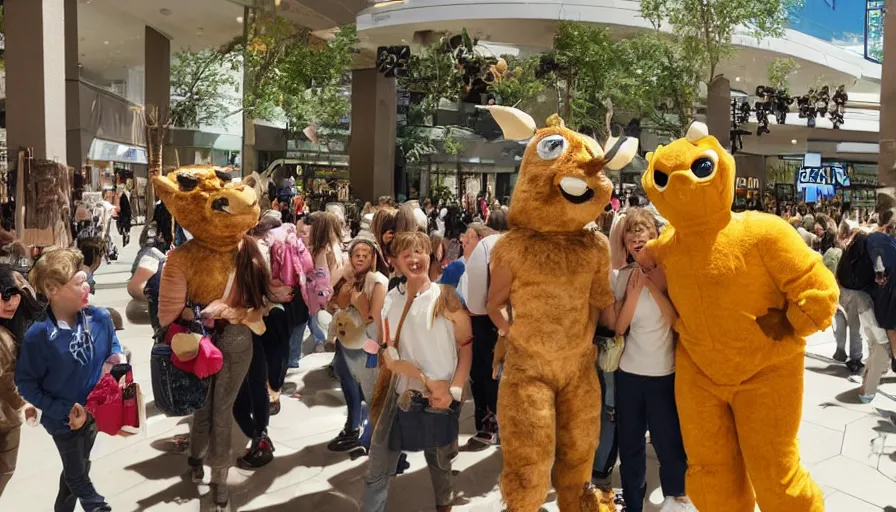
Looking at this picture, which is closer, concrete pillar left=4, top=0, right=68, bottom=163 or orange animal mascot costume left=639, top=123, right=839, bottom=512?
orange animal mascot costume left=639, top=123, right=839, bottom=512

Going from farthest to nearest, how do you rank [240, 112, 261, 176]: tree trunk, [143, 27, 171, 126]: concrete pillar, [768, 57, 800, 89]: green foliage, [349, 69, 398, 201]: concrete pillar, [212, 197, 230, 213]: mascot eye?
[768, 57, 800, 89]: green foliage, [349, 69, 398, 201]: concrete pillar, [143, 27, 171, 126]: concrete pillar, [240, 112, 261, 176]: tree trunk, [212, 197, 230, 213]: mascot eye

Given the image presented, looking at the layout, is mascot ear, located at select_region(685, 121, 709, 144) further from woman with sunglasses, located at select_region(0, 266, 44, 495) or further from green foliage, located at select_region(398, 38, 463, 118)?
green foliage, located at select_region(398, 38, 463, 118)

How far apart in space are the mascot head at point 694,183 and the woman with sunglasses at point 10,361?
114 inches

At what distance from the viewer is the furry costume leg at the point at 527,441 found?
295cm

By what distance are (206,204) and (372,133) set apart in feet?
48.6

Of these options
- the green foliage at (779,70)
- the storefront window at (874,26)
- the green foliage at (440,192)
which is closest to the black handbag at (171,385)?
the green foliage at (440,192)

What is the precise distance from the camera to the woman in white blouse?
122 inches

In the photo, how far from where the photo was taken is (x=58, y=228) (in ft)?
23.9

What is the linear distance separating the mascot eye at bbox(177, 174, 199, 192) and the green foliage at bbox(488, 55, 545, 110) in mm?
19582

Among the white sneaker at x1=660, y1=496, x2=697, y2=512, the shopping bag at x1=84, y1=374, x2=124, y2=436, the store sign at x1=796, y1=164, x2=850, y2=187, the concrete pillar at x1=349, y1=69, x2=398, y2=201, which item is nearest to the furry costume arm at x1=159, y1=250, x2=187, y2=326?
the shopping bag at x1=84, y1=374, x2=124, y2=436

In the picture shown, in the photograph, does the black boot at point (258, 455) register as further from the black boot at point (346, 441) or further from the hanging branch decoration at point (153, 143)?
the hanging branch decoration at point (153, 143)

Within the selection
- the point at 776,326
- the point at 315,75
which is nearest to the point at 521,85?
the point at 315,75

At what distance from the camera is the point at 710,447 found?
2.96 m

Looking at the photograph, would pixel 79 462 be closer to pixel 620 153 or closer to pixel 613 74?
pixel 620 153
